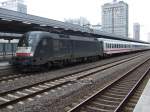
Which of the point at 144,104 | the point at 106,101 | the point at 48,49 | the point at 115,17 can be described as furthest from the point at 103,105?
the point at 115,17

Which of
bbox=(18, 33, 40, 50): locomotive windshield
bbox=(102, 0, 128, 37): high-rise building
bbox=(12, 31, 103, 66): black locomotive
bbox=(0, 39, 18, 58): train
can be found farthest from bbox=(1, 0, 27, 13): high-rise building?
bbox=(18, 33, 40, 50): locomotive windshield

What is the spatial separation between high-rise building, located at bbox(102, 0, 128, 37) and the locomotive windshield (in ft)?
362

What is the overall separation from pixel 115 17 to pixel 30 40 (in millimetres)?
114994

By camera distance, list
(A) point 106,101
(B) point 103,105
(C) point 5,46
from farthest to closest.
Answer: (C) point 5,46
(A) point 106,101
(B) point 103,105

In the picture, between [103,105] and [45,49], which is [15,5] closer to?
[45,49]

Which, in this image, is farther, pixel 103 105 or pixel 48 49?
pixel 48 49

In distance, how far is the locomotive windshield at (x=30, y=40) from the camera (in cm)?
1614

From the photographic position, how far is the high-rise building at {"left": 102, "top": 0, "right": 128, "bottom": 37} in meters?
125

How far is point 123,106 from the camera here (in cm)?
787

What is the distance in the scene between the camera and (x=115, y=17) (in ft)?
416

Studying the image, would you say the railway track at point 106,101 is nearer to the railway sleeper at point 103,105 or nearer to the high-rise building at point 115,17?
the railway sleeper at point 103,105

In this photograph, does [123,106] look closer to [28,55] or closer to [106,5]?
[28,55]

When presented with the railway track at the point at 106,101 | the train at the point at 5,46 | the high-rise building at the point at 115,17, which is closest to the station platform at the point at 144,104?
the railway track at the point at 106,101

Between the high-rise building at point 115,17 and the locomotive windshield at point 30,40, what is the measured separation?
362ft
